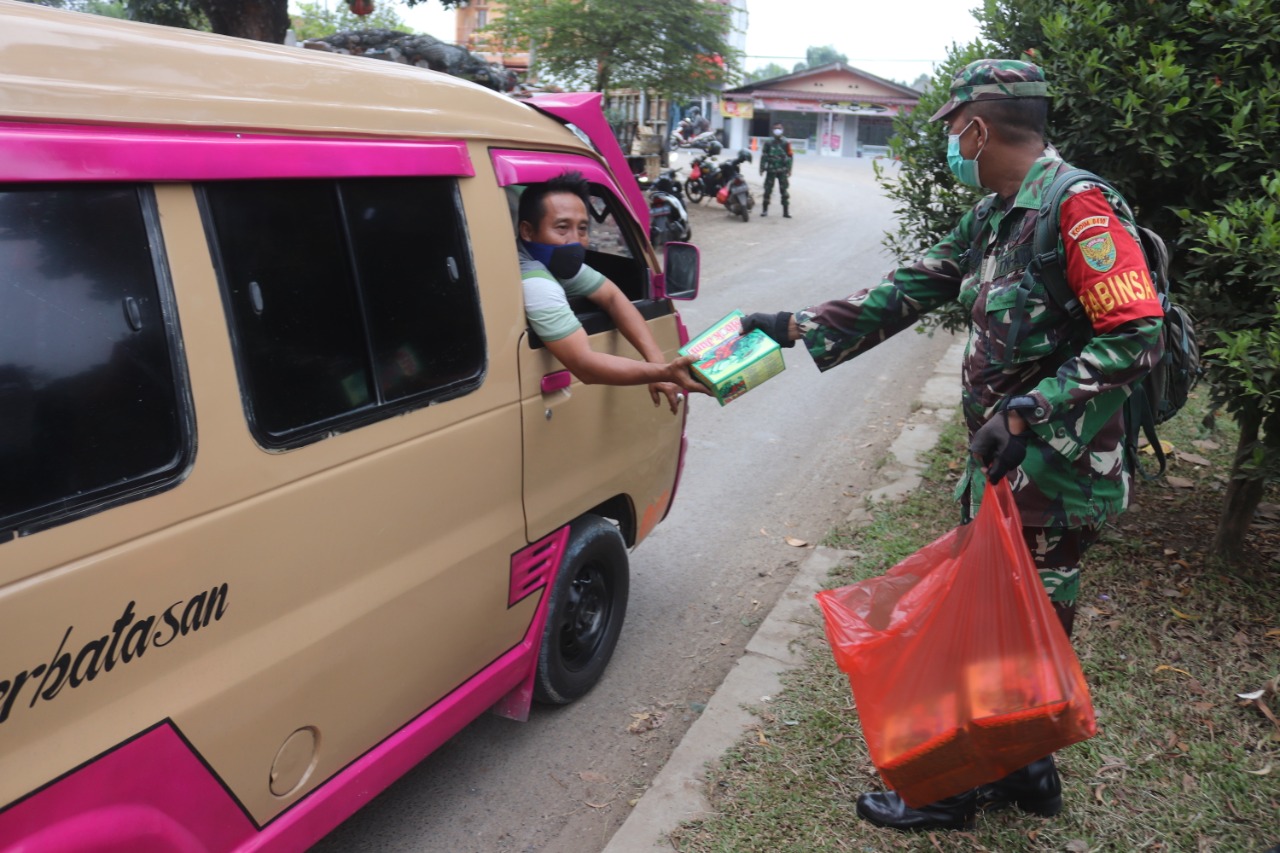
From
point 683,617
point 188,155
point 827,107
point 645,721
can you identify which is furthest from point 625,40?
point 827,107

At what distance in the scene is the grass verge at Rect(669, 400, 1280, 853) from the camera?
274cm

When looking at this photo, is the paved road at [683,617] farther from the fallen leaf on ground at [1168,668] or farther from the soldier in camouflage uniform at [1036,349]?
the fallen leaf on ground at [1168,668]

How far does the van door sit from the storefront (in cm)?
5283

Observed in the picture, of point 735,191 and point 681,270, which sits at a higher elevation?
point 681,270

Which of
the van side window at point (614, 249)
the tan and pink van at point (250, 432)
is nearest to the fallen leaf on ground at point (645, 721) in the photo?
the tan and pink van at point (250, 432)

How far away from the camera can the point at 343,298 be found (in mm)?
2225

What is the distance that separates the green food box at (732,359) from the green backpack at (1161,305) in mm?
763

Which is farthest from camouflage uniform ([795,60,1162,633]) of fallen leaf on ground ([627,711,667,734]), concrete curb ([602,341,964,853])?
fallen leaf on ground ([627,711,667,734])

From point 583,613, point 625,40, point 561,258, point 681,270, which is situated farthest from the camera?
point 625,40

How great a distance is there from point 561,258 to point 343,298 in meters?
0.95

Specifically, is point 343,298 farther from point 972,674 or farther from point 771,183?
point 771,183

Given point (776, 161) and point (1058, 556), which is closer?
point (1058, 556)

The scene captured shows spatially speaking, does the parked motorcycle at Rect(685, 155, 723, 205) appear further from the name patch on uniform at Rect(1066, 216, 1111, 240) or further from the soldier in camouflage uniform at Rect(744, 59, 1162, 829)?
the name patch on uniform at Rect(1066, 216, 1111, 240)

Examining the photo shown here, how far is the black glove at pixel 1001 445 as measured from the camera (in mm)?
2322
